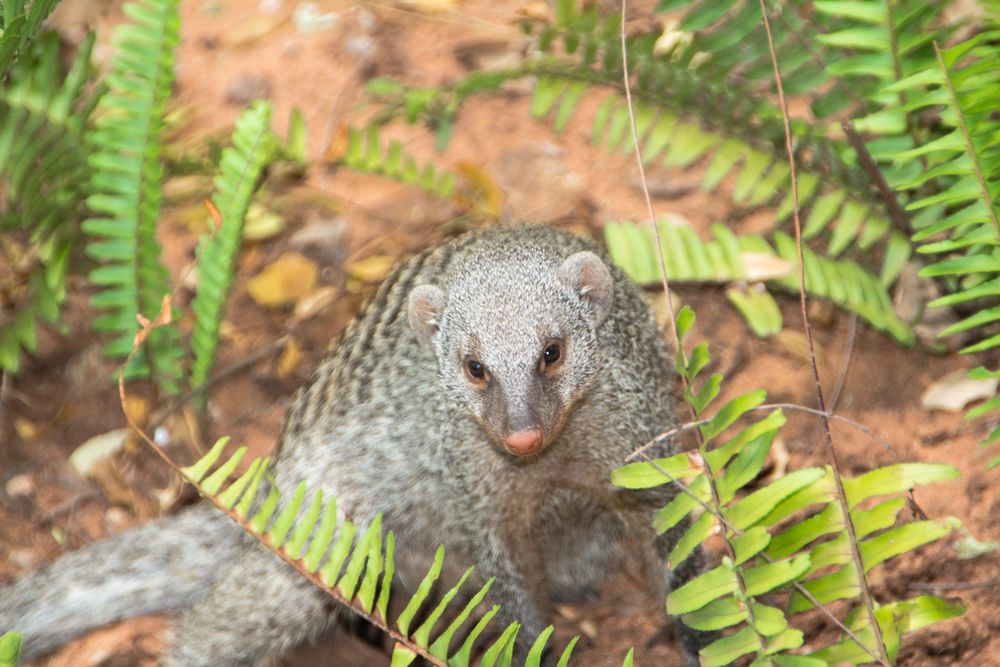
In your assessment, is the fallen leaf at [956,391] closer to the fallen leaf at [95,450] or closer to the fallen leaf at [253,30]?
the fallen leaf at [95,450]

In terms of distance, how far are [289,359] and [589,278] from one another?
1790 millimetres

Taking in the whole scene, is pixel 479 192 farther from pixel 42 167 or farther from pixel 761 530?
pixel 761 530

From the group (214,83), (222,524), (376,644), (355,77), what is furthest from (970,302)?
(214,83)

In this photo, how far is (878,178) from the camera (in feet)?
12.3

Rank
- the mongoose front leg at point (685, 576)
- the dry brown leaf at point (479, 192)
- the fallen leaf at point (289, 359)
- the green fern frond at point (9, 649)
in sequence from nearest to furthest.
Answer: the green fern frond at point (9, 649) < the mongoose front leg at point (685, 576) < the fallen leaf at point (289, 359) < the dry brown leaf at point (479, 192)

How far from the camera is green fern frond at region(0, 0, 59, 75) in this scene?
343 centimetres

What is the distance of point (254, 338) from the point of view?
4.71 meters

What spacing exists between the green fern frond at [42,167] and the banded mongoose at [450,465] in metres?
0.97

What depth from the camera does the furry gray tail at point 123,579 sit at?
12.2ft

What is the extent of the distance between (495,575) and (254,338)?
1697 millimetres

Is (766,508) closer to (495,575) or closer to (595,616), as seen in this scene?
(495,575)

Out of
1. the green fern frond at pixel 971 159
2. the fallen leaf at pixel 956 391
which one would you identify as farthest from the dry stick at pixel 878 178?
the fallen leaf at pixel 956 391

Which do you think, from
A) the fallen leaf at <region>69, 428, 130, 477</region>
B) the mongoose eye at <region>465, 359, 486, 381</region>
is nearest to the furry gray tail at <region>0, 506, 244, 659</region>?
the fallen leaf at <region>69, 428, 130, 477</region>

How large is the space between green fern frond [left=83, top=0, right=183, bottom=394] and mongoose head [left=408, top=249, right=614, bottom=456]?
1207 millimetres
